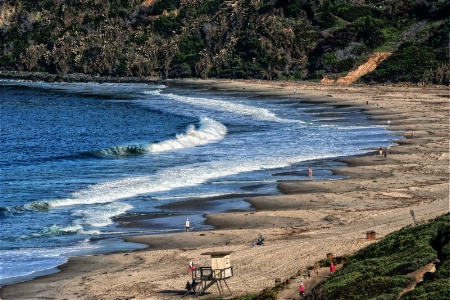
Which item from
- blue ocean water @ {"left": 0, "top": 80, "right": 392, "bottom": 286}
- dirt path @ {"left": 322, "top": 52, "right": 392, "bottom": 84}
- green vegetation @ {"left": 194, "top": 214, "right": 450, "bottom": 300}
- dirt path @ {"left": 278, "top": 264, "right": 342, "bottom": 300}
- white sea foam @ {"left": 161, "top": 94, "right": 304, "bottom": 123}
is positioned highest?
dirt path @ {"left": 322, "top": 52, "right": 392, "bottom": 84}

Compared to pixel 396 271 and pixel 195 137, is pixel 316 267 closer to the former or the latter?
pixel 396 271

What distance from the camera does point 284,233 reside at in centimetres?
3494

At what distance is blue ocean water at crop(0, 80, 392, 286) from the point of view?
3697cm

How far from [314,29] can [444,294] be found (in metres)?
129

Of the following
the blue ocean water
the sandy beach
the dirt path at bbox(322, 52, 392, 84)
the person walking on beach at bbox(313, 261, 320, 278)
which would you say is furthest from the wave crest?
the dirt path at bbox(322, 52, 392, 84)

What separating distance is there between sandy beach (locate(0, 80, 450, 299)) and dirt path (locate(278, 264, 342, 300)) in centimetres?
123

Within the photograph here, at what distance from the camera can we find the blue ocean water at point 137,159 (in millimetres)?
36969

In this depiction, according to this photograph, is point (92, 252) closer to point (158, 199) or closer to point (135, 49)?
point (158, 199)

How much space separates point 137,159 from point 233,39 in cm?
10028

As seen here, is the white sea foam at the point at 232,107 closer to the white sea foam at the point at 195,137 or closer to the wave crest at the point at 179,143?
the white sea foam at the point at 195,137

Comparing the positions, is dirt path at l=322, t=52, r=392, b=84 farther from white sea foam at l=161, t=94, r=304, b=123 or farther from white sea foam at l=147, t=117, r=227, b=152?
white sea foam at l=147, t=117, r=227, b=152

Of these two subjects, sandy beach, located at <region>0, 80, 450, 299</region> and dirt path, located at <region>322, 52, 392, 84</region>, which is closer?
sandy beach, located at <region>0, 80, 450, 299</region>

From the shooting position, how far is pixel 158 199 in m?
43.2

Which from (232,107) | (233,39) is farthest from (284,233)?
(233,39)
